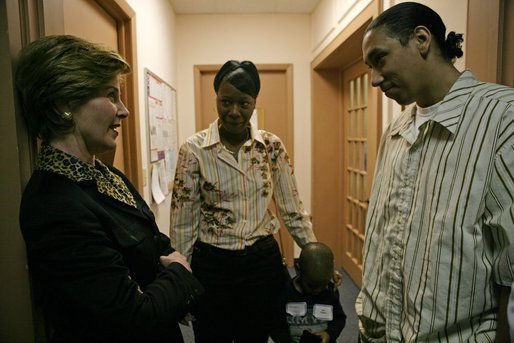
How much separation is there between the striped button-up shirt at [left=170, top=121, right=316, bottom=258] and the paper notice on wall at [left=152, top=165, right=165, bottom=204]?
0.89 metres

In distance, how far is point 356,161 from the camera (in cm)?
302

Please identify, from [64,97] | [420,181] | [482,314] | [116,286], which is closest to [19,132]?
[64,97]

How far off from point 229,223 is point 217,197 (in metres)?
A: 0.11

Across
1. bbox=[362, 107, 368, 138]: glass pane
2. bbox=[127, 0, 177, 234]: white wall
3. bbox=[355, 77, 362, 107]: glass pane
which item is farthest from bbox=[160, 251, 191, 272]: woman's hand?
bbox=[355, 77, 362, 107]: glass pane

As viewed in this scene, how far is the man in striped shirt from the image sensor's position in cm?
75

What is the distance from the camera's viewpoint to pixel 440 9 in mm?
1355

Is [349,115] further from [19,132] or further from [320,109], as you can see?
[19,132]

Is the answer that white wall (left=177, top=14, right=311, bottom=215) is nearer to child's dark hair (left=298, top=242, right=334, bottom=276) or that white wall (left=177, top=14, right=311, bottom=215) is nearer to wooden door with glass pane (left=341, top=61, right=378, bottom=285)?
wooden door with glass pane (left=341, top=61, right=378, bottom=285)

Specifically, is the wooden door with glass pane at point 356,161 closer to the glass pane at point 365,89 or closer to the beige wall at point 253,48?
the glass pane at point 365,89

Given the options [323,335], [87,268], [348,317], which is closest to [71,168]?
[87,268]

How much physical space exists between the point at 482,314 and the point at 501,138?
0.38 meters

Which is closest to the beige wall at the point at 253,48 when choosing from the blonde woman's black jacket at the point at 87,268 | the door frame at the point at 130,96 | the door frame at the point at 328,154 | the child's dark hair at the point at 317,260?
the door frame at the point at 328,154

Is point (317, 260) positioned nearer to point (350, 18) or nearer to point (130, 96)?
point (130, 96)

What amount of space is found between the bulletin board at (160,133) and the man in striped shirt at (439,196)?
5.03 feet
